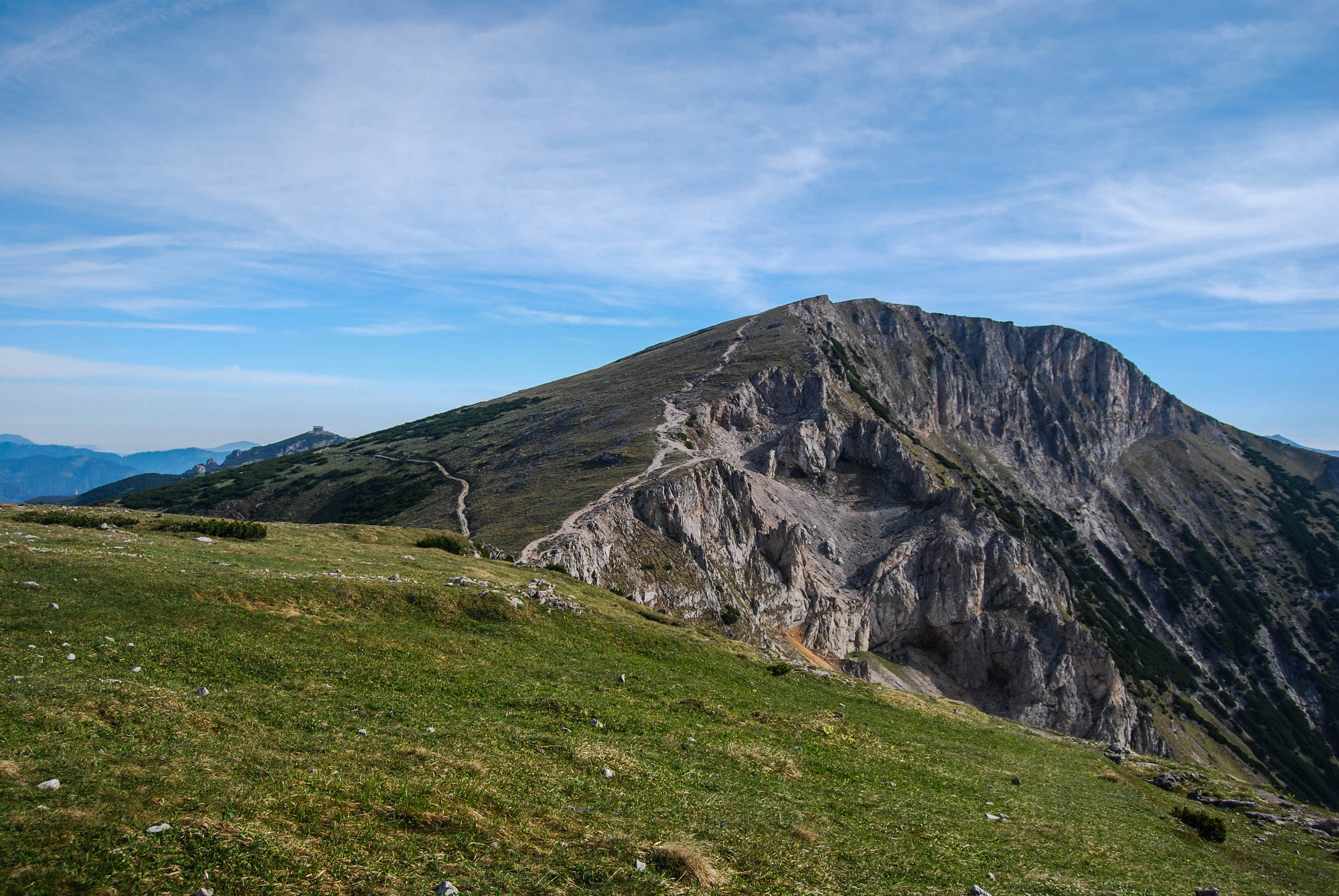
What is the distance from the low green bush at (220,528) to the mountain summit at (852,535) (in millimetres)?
25480

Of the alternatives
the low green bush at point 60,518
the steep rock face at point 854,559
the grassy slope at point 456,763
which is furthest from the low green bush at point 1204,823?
the low green bush at point 60,518

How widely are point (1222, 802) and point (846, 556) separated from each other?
72.3 metres

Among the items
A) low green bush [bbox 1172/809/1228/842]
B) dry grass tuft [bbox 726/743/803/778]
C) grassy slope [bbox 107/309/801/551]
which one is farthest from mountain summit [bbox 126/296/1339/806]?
low green bush [bbox 1172/809/1228/842]

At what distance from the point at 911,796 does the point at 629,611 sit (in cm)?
2189

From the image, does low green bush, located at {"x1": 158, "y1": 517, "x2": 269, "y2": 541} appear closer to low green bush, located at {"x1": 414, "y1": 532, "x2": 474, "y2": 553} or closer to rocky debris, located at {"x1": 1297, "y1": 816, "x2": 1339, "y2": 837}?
low green bush, located at {"x1": 414, "y1": 532, "x2": 474, "y2": 553}

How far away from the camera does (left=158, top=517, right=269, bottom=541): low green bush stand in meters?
35.7

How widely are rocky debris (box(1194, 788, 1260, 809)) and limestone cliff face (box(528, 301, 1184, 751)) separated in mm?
44750

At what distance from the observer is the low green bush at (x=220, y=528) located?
1406 inches

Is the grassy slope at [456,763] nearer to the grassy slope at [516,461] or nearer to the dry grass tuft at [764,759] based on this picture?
the dry grass tuft at [764,759]

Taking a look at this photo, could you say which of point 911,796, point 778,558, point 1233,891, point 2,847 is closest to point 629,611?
point 911,796

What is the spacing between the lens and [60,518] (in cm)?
3316

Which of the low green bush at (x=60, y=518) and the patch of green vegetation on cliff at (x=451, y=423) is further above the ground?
the patch of green vegetation on cliff at (x=451, y=423)

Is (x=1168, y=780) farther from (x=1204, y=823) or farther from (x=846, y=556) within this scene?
(x=846, y=556)

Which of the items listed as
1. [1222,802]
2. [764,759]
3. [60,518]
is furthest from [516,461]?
[1222,802]
